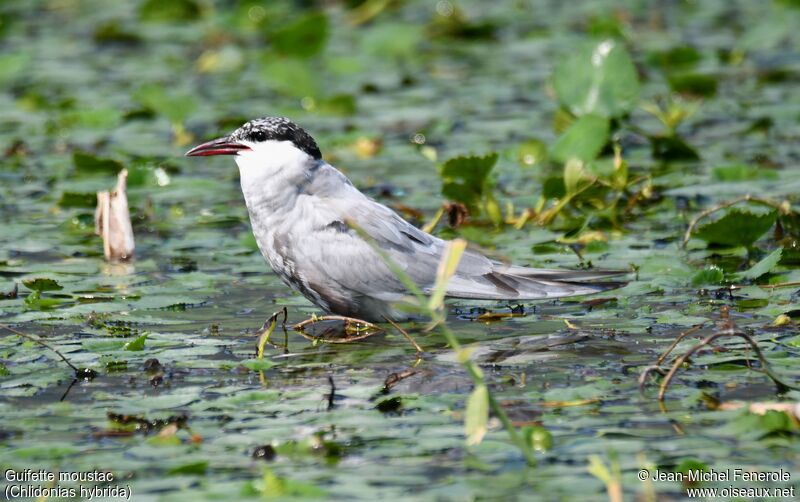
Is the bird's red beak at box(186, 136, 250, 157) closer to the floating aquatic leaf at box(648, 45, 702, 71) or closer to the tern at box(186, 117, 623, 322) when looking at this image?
the tern at box(186, 117, 623, 322)

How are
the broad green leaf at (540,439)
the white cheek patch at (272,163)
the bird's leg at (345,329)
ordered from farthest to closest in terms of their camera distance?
the white cheek patch at (272,163)
the bird's leg at (345,329)
the broad green leaf at (540,439)

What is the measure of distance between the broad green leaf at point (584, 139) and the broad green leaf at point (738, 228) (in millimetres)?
1399

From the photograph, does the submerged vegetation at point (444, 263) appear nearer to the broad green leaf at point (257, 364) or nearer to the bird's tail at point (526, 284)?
the broad green leaf at point (257, 364)

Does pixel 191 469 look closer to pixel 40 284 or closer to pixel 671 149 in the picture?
pixel 40 284

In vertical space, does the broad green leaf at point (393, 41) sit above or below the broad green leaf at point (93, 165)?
above

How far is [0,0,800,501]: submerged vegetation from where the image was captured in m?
4.61

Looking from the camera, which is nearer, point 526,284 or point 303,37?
point 526,284

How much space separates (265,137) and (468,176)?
5.20 ft

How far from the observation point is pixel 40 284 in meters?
6.73

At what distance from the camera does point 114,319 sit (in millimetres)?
6426

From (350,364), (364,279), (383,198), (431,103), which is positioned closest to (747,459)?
(350,364)

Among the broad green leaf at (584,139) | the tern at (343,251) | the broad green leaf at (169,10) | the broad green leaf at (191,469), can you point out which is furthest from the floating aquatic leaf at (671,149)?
the broad green leaf at (169,10)

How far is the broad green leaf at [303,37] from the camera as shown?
478 inches

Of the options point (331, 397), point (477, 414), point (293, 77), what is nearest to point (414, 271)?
point (331, 397)
